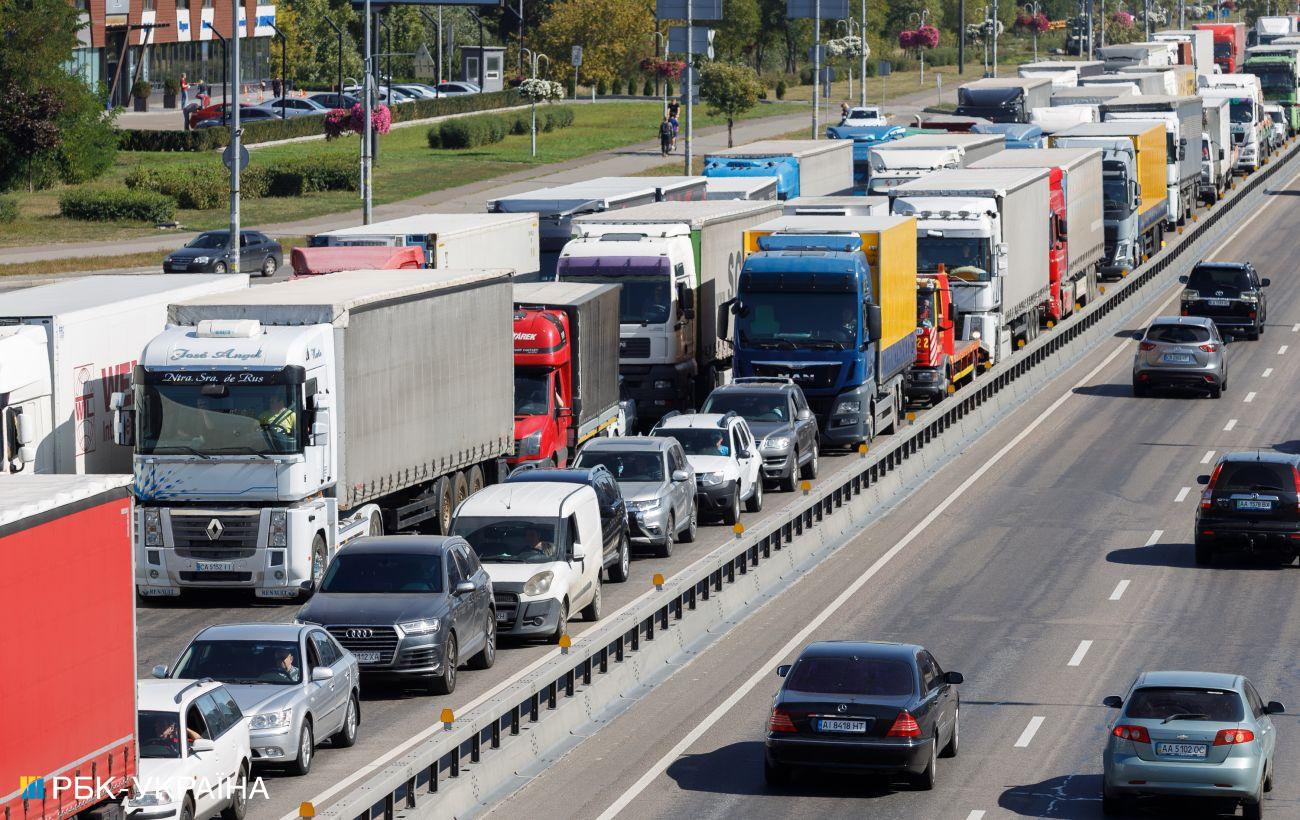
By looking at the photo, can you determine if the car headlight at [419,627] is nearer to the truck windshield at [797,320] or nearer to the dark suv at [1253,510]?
the dark suv at [1253,510]

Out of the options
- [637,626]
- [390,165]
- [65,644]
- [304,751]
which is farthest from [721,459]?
[390,165]

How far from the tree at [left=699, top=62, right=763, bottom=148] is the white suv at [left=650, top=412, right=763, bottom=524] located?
63.6 m

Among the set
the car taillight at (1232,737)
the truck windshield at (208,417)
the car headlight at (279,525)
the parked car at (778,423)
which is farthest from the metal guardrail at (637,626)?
the car taillight at (1232,737)

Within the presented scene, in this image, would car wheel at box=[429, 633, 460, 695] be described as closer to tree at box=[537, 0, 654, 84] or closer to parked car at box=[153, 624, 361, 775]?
parked car at box=[153, 624, 361, 775]

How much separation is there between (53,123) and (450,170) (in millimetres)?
16712

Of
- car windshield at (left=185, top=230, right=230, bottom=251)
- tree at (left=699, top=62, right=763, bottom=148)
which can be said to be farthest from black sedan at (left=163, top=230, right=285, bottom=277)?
tree at (left=699, top=62, right=763, bottom=148)

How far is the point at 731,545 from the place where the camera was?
30.0m

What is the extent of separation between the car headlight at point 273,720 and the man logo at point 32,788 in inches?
196

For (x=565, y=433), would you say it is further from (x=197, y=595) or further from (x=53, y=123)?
(x=53, y=123)

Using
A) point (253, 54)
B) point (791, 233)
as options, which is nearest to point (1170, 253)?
point (791, 233)

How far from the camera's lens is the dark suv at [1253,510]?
32.6 meters

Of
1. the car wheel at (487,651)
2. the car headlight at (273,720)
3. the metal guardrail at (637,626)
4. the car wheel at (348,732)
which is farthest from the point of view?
the car wheel at (487,651)

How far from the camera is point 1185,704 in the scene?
2022cm

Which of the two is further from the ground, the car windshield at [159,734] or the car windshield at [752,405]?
the car windshield at [752,405]
